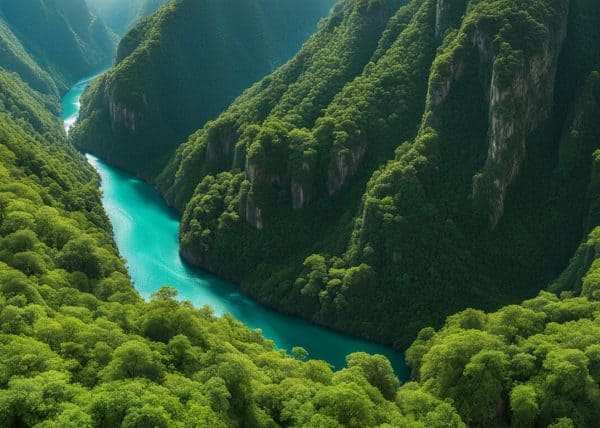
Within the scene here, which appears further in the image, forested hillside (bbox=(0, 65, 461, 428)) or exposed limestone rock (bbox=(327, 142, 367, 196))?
exposed limestone rock (bbox=(327, 142, 367, 196))

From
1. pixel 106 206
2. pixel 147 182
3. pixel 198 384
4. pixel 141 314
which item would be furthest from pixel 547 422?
pixel 147 182

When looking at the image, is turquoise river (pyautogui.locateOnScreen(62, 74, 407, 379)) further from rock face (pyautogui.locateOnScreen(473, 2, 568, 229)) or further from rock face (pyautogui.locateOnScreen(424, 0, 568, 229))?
rock face (pyautogui.locateOnScreen(424, 0, 568, 229))

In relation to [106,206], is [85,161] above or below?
above

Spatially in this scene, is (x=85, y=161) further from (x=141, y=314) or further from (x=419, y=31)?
(x=141, y=314)

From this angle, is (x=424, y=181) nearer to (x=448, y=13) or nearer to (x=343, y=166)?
(x=343, y=166)

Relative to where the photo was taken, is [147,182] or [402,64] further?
[147,182]

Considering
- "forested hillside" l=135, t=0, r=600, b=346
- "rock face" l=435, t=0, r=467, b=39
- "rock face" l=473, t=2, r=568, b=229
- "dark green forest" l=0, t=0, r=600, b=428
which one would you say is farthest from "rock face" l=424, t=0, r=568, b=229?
"rock face" l=435, t=0, r=467, b=39
